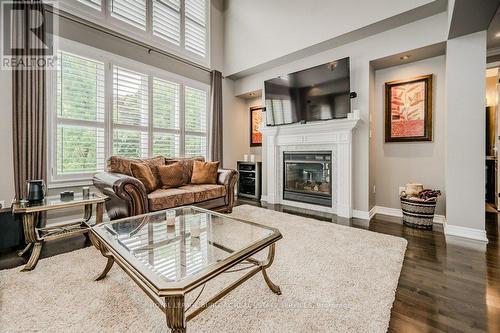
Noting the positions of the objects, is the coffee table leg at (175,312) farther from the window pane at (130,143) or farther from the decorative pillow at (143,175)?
the window pane at (130,143)

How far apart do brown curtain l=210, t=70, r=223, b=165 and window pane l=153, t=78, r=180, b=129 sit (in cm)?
76

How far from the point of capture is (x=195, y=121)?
4.64 meters

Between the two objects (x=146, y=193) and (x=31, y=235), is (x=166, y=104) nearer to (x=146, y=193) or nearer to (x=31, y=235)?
(x=146, y=193)

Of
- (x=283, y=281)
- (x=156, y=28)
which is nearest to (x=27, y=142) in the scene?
(x=156, y=28)

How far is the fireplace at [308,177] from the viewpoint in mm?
3838

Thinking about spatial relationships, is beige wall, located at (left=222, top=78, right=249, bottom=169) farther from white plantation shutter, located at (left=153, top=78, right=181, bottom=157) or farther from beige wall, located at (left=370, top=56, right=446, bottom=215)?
beige wall, located at (left=370, top=56, right=446, bottom=215)

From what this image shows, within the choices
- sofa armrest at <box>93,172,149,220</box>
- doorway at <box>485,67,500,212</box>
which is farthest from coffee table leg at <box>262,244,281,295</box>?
doorway at <box>485,67,500,212</box>

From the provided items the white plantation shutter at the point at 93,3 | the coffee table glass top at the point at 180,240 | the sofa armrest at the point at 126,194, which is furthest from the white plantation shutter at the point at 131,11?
the coffee table glass top at the point at 180,240

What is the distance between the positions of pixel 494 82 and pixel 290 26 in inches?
180

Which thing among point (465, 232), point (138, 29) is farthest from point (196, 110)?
point (465, 232)

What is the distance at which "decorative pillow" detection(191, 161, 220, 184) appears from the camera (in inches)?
143

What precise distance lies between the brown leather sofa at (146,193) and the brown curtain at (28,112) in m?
0.67

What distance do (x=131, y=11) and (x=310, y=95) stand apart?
10.6 ft

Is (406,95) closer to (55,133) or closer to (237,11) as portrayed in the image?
(237,11)
